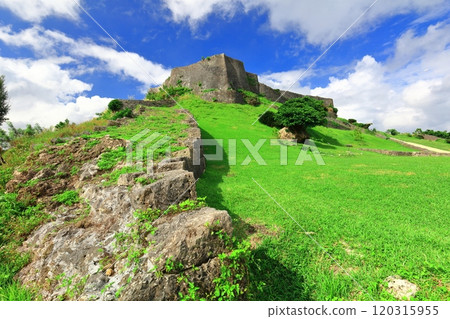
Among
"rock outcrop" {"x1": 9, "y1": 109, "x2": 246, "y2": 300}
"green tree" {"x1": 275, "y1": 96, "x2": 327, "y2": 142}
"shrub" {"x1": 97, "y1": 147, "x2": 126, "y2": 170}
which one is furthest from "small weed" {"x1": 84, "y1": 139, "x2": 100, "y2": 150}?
"green tree" {"x1": 275, "y1": 96, "x2": 327, "y2": 142}

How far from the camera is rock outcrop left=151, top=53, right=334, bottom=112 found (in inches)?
1439

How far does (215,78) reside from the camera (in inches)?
1540

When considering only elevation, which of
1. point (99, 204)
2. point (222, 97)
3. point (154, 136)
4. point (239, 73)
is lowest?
point (99, 204)

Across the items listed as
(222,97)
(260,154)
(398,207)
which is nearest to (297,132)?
(260,154)

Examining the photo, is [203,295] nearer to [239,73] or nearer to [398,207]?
[398,207]

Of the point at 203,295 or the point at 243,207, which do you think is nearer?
the point at 203,295

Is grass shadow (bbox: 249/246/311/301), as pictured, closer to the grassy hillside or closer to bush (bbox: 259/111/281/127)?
the grassy hillside

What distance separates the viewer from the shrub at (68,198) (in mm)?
6337

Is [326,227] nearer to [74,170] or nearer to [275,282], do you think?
[275,282]

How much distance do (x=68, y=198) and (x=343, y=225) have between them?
8.43 m

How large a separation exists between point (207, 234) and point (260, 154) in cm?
1378

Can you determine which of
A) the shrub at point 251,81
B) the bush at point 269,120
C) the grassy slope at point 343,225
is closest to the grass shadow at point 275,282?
the grassy slope at point 343,225

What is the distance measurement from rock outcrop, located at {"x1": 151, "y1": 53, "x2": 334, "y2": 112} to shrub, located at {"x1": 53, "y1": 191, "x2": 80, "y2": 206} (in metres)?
31.6

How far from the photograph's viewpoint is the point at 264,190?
8.63 m
